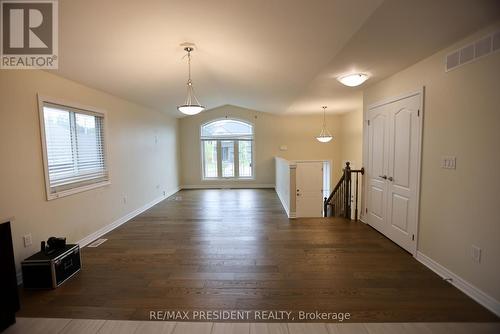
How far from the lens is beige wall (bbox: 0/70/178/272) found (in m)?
→ 2.52

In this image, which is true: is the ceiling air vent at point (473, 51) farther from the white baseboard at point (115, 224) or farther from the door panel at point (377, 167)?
the white baseboard at point (115, 224)

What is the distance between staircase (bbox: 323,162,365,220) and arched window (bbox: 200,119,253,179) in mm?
3305

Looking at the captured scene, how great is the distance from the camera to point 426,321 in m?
1.96

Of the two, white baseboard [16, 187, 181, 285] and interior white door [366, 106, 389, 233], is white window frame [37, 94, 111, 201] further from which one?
interior white door [366, 106, 389, 233]

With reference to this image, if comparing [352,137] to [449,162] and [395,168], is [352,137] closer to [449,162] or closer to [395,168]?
[395,168]

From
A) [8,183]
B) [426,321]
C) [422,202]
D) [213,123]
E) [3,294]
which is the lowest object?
[426,321]

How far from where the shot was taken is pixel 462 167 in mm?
2342

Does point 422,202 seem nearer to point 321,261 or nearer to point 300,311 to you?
point 321,261

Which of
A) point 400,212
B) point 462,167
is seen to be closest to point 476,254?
point 462,167

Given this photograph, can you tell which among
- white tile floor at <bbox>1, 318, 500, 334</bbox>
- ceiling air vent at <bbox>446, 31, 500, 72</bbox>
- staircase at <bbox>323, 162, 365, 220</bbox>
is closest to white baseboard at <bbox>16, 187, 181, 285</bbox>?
white tile floor at <bbox>1, 318, 500, 334</bbox>

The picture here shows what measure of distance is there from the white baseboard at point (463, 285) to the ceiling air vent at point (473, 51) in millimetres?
2082

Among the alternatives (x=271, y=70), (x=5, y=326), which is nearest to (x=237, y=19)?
(x=271, y=70)

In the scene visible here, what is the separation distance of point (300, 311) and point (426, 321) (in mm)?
1001

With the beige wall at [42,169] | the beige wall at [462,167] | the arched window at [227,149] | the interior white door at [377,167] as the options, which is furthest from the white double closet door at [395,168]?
the arched window at [227,149]
